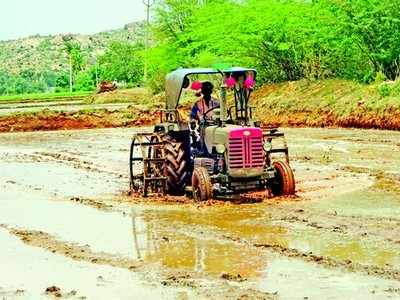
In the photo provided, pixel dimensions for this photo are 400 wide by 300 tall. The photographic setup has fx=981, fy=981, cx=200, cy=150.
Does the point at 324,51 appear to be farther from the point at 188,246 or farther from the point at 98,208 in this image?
the point at 188,246

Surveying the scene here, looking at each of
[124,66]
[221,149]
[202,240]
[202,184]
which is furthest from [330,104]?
[124,66]

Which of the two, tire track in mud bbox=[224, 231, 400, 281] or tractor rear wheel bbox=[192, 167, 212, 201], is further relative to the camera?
tractor rear wheel bbox=[192, 167, 212, 201]

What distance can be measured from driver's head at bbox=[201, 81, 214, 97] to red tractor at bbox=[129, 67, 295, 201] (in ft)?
0.12

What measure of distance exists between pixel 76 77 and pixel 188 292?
129m

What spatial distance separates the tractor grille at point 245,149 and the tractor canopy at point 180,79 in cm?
151

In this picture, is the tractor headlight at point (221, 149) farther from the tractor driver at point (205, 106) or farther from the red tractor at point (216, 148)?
the tractor driver at point (205, 106)

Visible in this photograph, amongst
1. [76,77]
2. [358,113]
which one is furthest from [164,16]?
[76,77]

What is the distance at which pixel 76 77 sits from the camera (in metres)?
138

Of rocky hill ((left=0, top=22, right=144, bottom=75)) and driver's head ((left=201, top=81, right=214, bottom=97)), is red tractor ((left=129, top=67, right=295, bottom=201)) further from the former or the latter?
rocky hill ((left=0, top=22, right=144, bottom=75))

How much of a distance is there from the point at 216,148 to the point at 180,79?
6.04ft

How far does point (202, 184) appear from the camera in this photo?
1762cm

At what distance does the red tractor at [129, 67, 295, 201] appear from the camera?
17.6 metres

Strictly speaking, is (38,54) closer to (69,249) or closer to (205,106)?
(205,106)

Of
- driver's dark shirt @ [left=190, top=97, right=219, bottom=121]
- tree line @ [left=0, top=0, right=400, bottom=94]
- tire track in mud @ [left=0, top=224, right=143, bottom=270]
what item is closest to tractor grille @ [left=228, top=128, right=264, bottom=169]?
driver's dark shirt @ [left=190, top=97, right=219, bottom=121]
